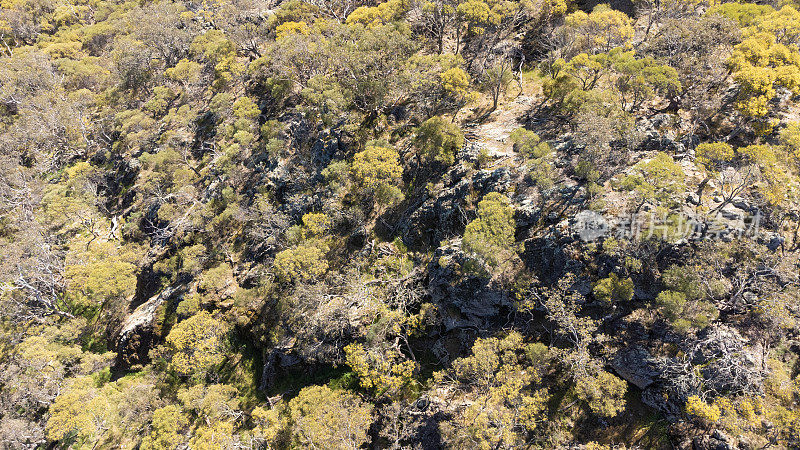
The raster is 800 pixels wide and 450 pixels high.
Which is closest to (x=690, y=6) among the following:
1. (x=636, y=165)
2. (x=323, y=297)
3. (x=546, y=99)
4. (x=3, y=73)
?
(x=546, y=99)

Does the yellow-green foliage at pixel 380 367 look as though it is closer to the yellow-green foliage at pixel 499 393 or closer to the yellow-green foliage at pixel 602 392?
the yellow-green foliage at pixel 499 393

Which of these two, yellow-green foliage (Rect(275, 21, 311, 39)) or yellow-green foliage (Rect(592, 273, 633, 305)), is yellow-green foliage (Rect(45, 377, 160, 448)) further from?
yellow-green foliage (Rect(275, 21, 311, 39))

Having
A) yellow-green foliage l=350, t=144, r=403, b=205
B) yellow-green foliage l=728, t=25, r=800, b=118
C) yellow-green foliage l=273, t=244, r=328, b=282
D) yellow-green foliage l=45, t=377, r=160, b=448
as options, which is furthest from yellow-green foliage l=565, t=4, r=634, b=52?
yellow-green foliage l=45, t=377, r=160, b=448

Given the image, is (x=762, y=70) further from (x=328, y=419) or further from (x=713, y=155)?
(x=328, y=419)

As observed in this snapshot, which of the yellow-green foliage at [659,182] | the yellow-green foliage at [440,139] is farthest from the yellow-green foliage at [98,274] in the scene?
the yellow-green foliage at [659,182]

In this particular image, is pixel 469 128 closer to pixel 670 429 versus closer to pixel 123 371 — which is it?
pixel 670 429
